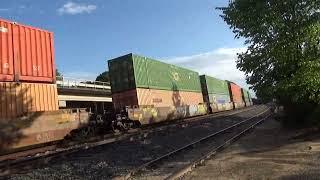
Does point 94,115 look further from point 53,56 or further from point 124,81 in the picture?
point 124,81

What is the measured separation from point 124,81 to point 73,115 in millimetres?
8914

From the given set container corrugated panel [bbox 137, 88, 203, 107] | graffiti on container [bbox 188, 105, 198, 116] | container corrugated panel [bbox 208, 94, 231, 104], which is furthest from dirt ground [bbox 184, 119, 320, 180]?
container corrugated panel [bbox 208, 94, 231, 104]

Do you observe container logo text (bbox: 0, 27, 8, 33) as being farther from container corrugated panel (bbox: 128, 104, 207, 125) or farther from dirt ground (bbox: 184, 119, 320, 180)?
container corrugated panel (bbox: 128, 104, 207, 125)

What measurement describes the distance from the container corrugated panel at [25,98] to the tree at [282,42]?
8.49 meters

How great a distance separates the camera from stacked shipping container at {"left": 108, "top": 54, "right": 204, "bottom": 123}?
86.7 feet

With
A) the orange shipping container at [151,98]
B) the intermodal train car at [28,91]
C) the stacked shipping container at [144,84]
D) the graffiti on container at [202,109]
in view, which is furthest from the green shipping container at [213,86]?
the intermodal train car at [28,91]

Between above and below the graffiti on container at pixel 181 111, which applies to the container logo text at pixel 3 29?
above

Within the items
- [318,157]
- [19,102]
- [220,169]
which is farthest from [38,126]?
[318,157]

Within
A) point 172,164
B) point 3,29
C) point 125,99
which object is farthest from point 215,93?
point 172,164

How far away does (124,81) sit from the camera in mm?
26922

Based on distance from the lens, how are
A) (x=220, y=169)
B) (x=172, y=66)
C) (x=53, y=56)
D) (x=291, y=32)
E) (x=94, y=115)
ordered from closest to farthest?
1. (x=220, y=169)
2. (x=291, y=32)
3. (x=53, y=56)
4. (x=94, y=115)
5. (x=172, y=66)

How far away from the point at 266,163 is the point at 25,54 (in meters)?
10.5

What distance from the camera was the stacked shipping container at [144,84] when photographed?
26422mm

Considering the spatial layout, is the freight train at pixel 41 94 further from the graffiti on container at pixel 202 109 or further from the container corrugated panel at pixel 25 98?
the graffiti on container at pixel 202 109
